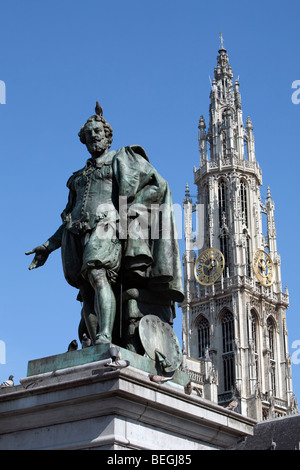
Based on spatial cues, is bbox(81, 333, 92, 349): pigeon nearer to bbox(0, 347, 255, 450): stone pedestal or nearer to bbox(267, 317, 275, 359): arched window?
bbox(0, 347, 255, 450): stone pedestal

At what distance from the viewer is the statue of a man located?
→ 20.4 feet

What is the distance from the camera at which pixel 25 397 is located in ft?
18.5

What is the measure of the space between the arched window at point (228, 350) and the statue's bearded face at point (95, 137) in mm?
69817

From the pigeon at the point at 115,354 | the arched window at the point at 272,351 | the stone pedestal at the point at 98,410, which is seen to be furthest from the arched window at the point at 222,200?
the pigeon at the point at 115,354

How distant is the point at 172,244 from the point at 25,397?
70.5 inches

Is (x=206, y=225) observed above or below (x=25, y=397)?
above

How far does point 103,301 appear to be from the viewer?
6.11 m

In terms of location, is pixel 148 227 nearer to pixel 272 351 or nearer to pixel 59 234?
pixel 59 234

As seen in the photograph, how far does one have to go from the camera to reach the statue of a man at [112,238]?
20.4ft

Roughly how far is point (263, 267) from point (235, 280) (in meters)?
5.06

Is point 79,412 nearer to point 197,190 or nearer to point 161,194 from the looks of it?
point 161,194

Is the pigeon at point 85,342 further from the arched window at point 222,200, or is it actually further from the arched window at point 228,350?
the arched window at point 222,200

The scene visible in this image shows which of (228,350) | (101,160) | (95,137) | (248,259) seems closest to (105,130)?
(95,137)

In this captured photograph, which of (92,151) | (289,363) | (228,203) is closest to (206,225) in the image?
(228,203)
